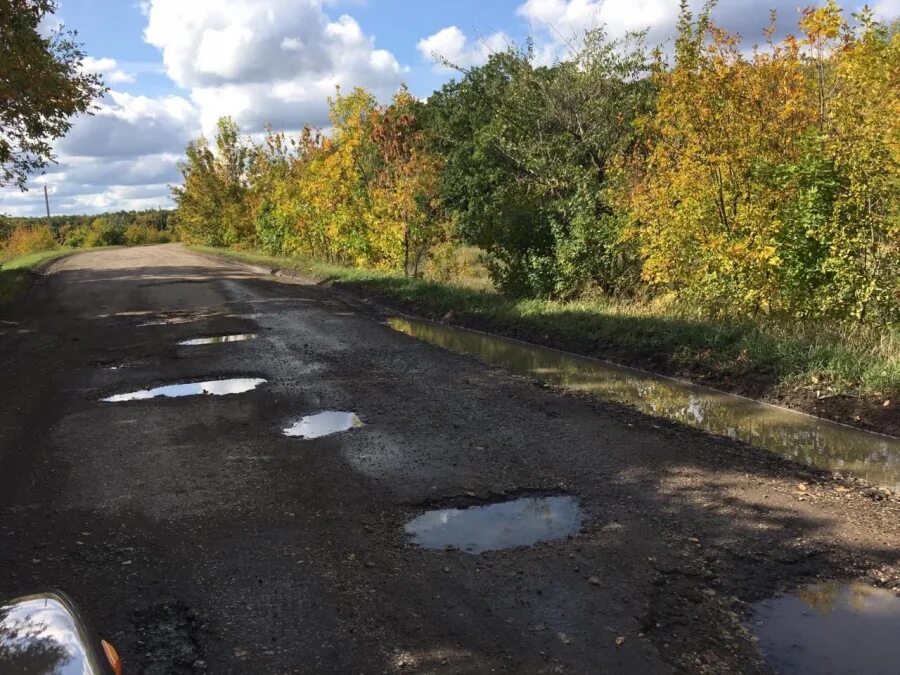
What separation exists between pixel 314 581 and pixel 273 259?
29.3 m

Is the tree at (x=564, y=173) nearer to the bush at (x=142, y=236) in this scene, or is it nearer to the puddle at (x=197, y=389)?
the puddle at (x=197, y=389)

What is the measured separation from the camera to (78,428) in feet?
24.2

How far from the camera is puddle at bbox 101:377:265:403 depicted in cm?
870

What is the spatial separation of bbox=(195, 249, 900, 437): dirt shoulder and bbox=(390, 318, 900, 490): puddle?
172mm

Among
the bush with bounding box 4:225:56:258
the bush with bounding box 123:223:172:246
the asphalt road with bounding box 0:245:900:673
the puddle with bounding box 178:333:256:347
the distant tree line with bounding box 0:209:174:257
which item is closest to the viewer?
the asphalt road with bounding box 0:245:900:673

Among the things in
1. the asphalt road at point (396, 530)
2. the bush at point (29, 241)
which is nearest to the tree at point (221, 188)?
the bush at point (29, 241)

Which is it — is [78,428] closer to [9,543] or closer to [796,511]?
[9,543]

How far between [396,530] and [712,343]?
21.5ft

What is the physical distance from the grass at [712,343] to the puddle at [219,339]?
175 inches

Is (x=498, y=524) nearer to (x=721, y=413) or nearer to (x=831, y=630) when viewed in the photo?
(x=831, y=630)

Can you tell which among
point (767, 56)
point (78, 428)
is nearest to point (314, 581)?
point (78, 428)

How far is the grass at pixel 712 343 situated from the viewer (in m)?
7.98

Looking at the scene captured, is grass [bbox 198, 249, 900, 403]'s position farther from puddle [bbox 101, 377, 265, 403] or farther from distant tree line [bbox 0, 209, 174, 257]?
distant tree line [bbox 0, 209, 174, 257]

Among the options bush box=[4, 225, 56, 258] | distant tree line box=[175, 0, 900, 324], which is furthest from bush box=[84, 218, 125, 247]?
distant tree line box=[175, 0, 900, 324]
